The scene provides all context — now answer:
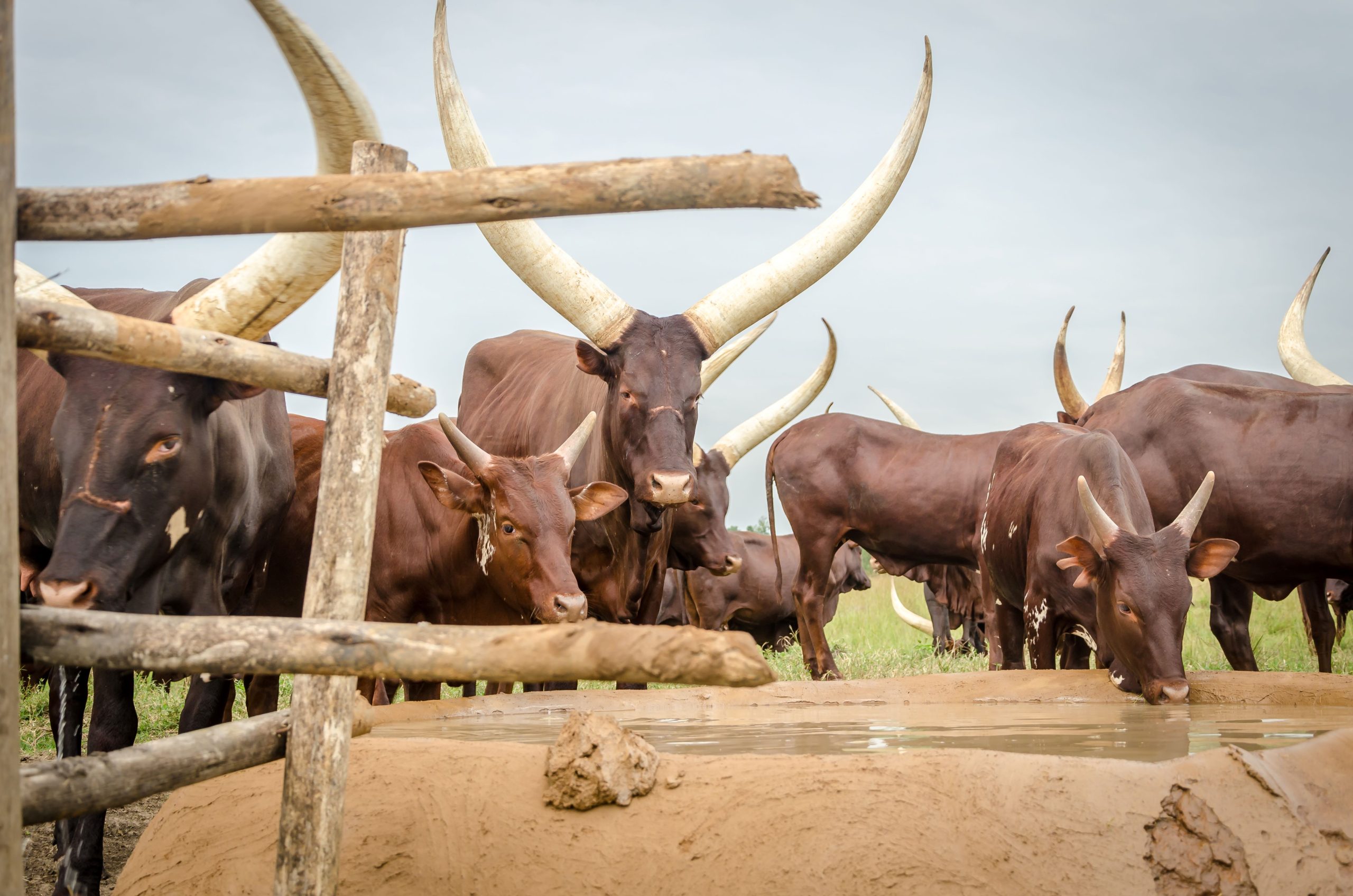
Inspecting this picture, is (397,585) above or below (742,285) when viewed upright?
below

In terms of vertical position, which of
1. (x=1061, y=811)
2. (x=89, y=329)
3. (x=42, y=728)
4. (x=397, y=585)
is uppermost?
(x=89, y=329)

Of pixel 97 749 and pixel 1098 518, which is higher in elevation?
pixel 1098 518

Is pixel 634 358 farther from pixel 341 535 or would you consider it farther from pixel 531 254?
pixel 341 535

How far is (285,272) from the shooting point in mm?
2861

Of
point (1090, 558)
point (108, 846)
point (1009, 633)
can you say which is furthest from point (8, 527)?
point (1009, 633)

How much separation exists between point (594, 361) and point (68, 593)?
260 centimetres

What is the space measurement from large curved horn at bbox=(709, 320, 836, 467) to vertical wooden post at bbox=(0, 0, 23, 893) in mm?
6271

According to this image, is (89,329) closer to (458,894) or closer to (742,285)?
(458,894)

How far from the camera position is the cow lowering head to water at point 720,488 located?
275 inches

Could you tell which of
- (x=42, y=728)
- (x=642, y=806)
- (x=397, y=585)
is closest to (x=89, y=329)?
(x=642, y=806)

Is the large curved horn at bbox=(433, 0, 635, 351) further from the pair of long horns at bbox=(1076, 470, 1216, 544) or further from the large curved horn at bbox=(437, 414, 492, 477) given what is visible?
the pair of long horns at bbox=(1076, 470, 1216, 544)

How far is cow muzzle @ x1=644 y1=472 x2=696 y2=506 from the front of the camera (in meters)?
4.52

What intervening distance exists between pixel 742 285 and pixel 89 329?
325cm

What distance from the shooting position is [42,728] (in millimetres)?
6383
